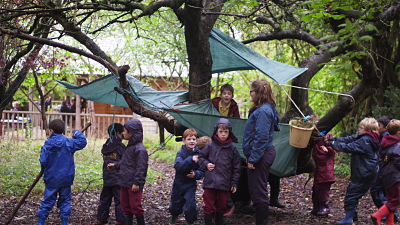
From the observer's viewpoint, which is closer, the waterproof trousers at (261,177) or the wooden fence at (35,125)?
the waterproof trousers at (261,177)

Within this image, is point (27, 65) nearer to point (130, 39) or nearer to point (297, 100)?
point (297, 100)

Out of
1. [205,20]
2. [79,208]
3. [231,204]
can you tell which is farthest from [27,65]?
[231,204]

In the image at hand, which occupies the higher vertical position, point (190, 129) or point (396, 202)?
point (190, 129)

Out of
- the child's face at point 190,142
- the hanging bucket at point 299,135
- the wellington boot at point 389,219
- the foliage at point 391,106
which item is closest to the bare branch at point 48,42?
the child's face at point 190,142

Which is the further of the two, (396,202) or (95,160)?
(95,160)

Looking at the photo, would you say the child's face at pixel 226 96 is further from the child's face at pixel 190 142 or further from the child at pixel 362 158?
the child at pixel 362 158

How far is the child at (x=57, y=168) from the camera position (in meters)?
4.52

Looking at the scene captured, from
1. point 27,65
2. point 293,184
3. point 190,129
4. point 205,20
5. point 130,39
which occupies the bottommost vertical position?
point 293,184

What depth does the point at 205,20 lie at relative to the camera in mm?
5949

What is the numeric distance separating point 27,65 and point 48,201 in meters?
2.69

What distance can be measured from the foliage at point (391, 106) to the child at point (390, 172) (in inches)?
131

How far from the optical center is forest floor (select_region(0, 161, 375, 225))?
5188 mm

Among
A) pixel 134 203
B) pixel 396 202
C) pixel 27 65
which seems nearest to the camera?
pixel 134 203

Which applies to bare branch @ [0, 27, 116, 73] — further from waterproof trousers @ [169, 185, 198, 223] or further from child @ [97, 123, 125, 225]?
waterproof trousers @ [169, 185, 198, 223]
